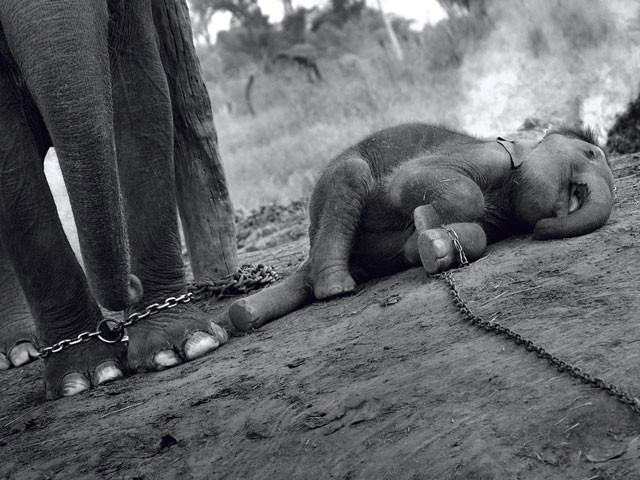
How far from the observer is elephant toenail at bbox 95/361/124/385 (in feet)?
14.4

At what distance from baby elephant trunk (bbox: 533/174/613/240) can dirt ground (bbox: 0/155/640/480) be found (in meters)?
0.07

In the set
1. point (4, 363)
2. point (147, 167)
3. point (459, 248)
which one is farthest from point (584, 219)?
point (4, 363)

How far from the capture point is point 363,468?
2.66 metres

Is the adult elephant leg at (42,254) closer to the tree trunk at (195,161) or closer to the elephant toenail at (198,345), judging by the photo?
the elephant toenail at (198,345)

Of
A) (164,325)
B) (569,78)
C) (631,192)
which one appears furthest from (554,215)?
(569,78)

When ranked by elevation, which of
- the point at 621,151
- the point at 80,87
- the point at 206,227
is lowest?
the point at 621,151

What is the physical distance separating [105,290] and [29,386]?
161 cm

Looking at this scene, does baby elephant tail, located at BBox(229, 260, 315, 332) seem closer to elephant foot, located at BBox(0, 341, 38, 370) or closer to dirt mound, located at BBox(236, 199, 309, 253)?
elephant foot, located at BBox(0, 341, 38, 370)

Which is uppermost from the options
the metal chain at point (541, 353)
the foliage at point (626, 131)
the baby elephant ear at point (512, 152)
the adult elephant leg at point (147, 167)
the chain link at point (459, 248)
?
the adult elephant leg at point (147, 167)

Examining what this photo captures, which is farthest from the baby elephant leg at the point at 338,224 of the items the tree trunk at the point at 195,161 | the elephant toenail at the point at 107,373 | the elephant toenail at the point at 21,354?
the elephant toenail at the point at 21,354

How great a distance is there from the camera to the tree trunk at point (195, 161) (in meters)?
6.27

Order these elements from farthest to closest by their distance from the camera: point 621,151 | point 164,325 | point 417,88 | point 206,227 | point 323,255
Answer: point 417,88
point 621,151
point 206,227
point 323,255
point 164,325

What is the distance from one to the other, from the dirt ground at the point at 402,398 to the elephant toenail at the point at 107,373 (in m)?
0.09

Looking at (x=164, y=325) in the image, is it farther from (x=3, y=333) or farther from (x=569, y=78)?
(x=569, y=78)
